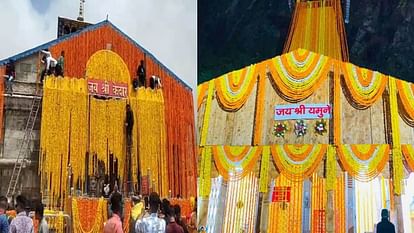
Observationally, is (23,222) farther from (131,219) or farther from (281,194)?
(281,194)

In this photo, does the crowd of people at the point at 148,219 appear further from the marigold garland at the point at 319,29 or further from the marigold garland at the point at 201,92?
the marigold garland at the point at 319,29

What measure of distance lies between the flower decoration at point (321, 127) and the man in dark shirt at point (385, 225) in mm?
1596

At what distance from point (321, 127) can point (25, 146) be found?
819cm

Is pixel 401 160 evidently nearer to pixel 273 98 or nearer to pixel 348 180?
pixel 348 180

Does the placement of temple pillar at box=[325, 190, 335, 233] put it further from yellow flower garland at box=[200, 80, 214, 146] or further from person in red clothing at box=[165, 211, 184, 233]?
person in red clothing at box=[165, 211, 184, 233]

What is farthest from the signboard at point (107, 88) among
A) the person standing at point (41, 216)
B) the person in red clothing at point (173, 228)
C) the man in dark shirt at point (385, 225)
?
the person in red clothing at point (173, 228)

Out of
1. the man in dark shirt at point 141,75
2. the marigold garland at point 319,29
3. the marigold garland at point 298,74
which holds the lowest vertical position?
the marigold garland at point 298,74

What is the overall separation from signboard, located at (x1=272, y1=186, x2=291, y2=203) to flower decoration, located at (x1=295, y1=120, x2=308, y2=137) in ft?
2.79

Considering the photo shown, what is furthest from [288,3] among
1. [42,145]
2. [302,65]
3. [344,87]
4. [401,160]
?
[42,145]

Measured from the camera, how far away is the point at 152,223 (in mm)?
5145

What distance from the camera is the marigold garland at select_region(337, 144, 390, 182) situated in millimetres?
8844

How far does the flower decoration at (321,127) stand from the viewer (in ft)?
30.4

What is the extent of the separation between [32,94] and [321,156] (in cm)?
863

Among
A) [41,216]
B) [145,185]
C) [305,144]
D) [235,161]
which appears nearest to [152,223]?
[41,216]
